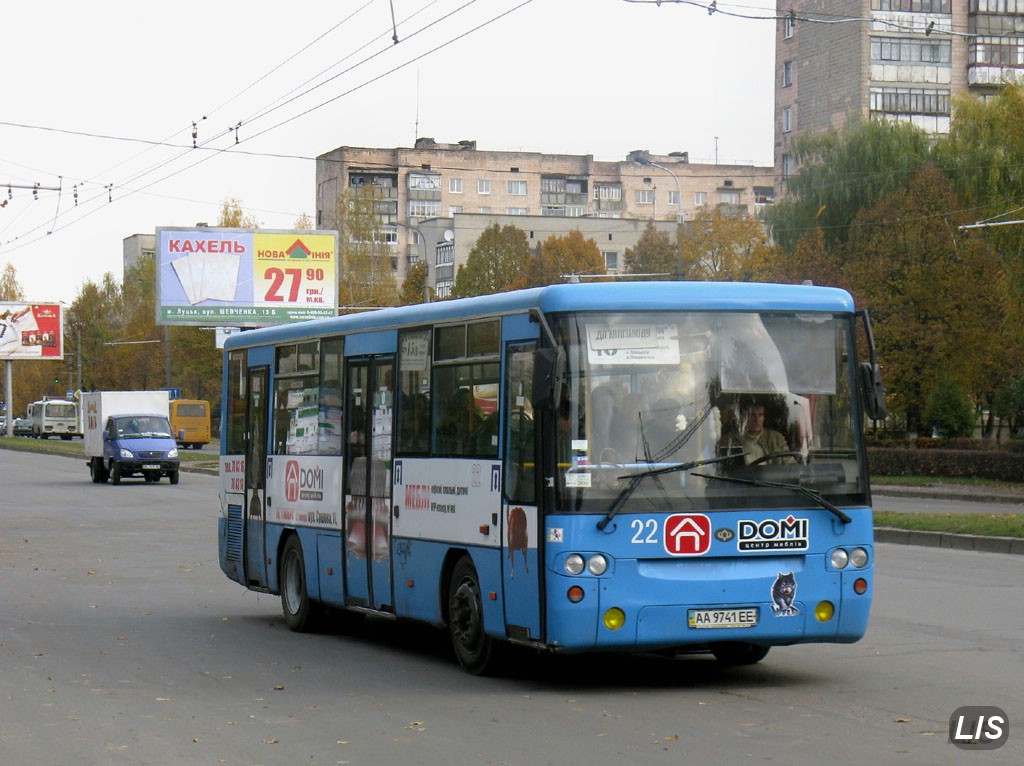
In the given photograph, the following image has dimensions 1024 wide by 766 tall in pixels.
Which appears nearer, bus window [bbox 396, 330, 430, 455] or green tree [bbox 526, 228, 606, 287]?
bus window [bbox 396, 330, 430, 455]

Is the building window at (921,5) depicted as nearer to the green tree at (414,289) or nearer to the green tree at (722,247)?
the green tree at (722,247)

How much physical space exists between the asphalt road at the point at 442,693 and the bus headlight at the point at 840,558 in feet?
2.34

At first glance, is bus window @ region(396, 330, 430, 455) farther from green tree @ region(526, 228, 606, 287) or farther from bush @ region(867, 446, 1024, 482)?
green tree @ region(526, 228, 606, 287)

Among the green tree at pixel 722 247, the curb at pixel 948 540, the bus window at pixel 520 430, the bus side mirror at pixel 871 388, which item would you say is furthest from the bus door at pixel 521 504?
the green tree at pixel 722 247

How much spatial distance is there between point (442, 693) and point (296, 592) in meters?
3.91

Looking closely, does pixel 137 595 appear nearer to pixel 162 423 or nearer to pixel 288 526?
pixel 288 526

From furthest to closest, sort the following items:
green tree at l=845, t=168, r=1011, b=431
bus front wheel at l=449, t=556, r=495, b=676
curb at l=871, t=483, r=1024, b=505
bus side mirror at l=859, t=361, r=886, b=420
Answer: green tree at l=845, t=168, r=1011, b=431, curb at l=871, t=483, r=1024, b=505, bus front wheel at l=449, t=556, r=495, b=676, bus side mirror at l=859, t=361, r=886, b=420

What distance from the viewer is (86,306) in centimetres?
11881

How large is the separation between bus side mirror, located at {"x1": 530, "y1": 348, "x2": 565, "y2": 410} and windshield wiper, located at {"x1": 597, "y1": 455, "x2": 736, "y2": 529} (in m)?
0.62

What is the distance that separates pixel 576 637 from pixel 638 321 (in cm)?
187

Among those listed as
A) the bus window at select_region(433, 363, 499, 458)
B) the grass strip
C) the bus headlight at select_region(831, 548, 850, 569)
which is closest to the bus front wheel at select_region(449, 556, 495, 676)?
the bus window at select_region(433, 363, 499, 458)

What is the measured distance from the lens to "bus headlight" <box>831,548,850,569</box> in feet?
31.7

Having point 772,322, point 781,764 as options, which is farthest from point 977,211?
point 781,764

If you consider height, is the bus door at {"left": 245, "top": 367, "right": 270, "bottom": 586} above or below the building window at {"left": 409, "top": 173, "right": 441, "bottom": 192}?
below
